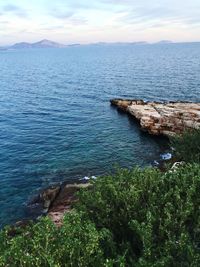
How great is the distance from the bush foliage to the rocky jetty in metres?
42.7

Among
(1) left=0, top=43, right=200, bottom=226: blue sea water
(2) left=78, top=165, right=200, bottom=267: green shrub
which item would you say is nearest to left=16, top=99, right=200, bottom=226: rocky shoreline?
(1) left=0, top=43, right=200, bottom=226: blue sea water

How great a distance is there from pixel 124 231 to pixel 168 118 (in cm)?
5221

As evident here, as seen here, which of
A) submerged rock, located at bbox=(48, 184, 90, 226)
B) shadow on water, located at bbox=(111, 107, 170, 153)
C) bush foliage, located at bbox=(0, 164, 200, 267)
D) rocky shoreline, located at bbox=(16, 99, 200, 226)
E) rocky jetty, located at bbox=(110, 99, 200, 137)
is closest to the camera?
bush foliage, located at bbox=(0, 164, 200, 267)

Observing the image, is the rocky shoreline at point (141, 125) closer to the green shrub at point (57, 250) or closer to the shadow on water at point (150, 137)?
the shadow on water at point (150, 137)

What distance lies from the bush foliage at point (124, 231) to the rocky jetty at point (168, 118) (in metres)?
42.7

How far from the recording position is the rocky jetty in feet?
226

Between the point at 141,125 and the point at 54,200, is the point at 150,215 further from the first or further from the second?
the point at 141,125

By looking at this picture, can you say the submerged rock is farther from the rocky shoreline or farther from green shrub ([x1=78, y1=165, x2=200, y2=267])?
green shrub ([x1=78, y1=165, x2=200, y2=267])

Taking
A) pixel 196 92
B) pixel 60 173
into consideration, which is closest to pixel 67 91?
pixel 196 92

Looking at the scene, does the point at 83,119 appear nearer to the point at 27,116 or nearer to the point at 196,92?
the point at 27,116

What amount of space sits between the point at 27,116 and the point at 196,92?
55.4 metres

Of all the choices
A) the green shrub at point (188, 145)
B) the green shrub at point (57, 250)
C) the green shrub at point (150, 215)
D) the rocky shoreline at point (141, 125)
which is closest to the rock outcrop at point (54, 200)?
the rocky shoreline at point (141, 125)

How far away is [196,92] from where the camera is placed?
110 meters

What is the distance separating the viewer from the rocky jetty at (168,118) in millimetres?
69000
